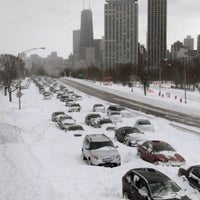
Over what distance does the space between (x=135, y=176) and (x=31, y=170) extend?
6.51 metres

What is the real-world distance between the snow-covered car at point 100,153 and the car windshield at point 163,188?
6.79m

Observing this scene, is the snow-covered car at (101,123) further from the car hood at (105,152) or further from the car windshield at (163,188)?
the car windshield at (163,188)

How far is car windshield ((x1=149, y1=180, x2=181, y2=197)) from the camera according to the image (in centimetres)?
1254

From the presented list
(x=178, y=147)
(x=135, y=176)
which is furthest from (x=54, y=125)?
(x=135, y=176)

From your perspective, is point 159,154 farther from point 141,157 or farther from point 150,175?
point 150,175

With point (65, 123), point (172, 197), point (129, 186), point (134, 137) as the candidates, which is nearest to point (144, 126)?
point (134, 137)

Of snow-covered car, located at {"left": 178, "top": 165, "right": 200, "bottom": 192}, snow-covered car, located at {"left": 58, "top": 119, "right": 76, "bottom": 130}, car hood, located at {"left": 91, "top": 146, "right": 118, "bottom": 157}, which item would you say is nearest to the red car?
car hood, located at {"left": 91, "top": 146, "right": 118, "bottom": 157}

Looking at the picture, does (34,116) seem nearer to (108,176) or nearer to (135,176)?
(108,176)

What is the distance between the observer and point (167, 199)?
1221cm

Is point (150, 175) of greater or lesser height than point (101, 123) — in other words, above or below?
Answer: above

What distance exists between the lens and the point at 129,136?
85.5 ft

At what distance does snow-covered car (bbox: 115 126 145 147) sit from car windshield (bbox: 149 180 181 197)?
40.1 ft

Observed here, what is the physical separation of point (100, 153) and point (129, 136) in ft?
20.7

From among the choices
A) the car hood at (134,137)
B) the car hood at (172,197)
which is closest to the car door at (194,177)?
the car hood at (172,197)
